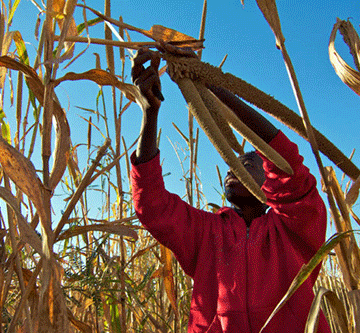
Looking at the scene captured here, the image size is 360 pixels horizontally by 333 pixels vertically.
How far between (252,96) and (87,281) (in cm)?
97

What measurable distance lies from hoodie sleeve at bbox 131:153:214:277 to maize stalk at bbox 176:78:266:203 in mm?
641

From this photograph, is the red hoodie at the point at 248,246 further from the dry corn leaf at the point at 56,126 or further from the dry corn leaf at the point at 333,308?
the dry corn leaf at the point at 333,308

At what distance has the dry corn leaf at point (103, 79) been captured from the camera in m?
0.94

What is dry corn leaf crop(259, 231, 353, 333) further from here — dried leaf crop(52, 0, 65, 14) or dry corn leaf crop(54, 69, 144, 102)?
dried leaf crop(52, 0, 65, 14)

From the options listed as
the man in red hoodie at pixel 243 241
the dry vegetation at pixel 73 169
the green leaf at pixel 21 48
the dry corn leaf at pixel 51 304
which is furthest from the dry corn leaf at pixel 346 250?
the green leaf at pixel 21 48

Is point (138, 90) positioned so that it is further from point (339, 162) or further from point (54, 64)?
point (339, 162)

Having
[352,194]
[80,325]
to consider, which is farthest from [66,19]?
[80,325]

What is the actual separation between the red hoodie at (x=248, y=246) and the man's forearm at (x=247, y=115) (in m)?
0.05

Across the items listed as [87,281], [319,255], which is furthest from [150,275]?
[319,255]

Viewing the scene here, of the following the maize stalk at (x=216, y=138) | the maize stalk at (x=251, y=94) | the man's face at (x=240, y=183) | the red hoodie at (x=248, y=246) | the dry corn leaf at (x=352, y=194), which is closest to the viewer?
the maize stalk at (x=216, y=138)

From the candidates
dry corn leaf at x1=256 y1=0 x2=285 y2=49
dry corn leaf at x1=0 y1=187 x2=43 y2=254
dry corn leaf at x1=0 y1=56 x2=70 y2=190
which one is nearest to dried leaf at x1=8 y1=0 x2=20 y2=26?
dry corn leaf at x1=0 y1=56 x2=70 y2=190

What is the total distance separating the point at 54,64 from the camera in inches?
38.2

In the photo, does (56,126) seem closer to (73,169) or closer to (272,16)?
(73,169)

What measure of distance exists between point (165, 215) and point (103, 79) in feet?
1.66
